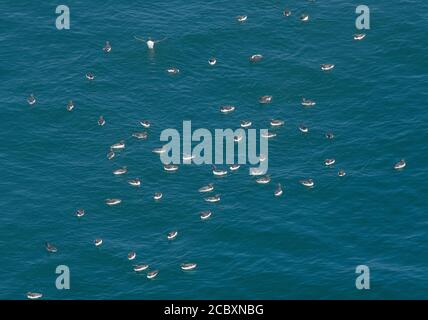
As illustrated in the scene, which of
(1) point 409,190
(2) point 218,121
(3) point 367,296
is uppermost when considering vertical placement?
(2) point 218,121

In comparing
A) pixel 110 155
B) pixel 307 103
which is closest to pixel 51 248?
pixel 110 155

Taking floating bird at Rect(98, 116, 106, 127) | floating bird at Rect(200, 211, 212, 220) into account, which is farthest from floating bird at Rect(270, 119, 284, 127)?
floating bird at Rect(98, 116, 106, 127)

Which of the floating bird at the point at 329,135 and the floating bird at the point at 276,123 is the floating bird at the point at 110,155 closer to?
the floating bird at the point at 276,123

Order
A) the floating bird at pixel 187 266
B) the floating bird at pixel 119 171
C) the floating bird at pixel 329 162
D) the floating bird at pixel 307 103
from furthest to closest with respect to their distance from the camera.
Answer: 1. the floating bird at pixel 307 103
2. the floating bird at pixel 119 171
3. the floating bird at pixel 329 162
4. the floating bird at pixel 187 266

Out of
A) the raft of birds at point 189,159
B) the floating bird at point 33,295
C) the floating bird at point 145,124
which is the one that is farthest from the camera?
the floating bird at point 145,124

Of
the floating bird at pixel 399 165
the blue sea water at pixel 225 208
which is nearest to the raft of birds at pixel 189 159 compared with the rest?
the floating bird at pixel 399 165

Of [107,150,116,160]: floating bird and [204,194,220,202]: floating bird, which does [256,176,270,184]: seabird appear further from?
[107,150,116,160]: floating bird

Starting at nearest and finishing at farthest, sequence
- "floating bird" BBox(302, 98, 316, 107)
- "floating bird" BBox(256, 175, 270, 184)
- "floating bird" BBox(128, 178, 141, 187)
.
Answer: "floating bird" BBox(256, 175, 270, 184), "floating bird" BBox(128, 178, 141, 187), "floating bird" BBox(302, 98, 316, 107)

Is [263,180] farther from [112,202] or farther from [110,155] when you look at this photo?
[110,155]

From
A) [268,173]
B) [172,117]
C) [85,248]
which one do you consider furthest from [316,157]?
[85,248]

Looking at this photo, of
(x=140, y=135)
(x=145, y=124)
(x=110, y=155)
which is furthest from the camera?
(x=145, y=124)

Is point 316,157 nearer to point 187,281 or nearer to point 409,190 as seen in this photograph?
point 409,190
